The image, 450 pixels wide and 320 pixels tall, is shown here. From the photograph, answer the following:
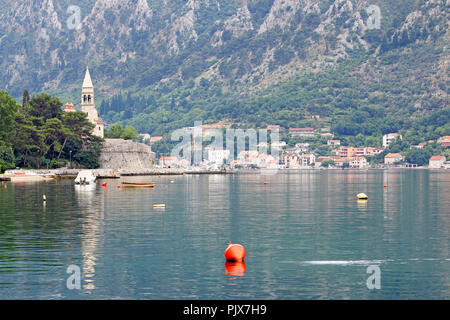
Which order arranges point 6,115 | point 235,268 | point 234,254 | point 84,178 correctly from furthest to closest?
1. point 6,115
2. point 84,178
3. point 234,254
4. point 235,268

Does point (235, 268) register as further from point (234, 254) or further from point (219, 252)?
point (219, 252)

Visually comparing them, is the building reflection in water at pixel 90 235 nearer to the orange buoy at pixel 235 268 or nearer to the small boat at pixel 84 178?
the orange buoy at pixel 235 268

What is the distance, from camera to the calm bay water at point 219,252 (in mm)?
34750

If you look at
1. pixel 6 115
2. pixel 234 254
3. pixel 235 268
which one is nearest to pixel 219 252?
pixel 234 254

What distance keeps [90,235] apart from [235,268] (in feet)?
56.7

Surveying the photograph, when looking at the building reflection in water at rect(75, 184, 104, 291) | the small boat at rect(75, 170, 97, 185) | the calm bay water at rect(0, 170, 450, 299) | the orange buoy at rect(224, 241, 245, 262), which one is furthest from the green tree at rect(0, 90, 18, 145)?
A: the orange buoy at rect(224, 241, 245, 262)

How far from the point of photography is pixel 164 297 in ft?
109

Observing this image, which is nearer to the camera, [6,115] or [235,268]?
[235,268]

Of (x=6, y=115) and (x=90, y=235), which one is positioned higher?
(x=6, y=115)

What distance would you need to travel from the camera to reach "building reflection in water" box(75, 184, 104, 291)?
37938 mm

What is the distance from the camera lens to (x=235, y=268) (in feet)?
132
